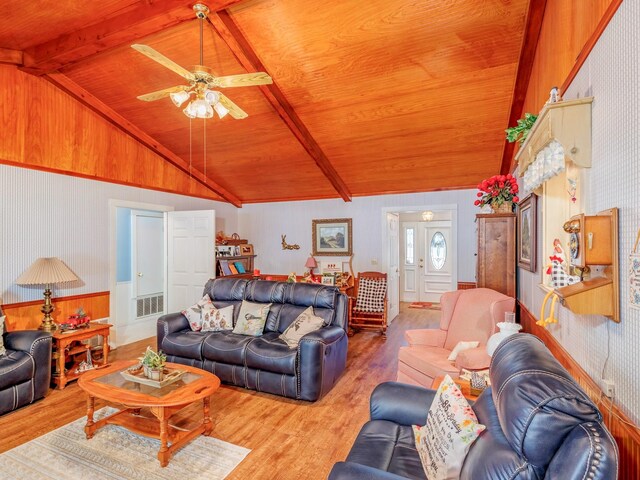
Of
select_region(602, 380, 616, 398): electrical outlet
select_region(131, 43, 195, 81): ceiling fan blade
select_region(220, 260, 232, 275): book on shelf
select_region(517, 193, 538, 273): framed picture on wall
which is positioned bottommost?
select_region(602, 380, 616, 398): electrical outlet

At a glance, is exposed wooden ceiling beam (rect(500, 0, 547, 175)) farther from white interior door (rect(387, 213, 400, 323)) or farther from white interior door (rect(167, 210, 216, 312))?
white interior door (rect(167, 210, 216, 312))

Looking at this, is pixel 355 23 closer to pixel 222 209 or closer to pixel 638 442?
pixel 638 442

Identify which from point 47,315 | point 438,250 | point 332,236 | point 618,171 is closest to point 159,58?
point 618,171

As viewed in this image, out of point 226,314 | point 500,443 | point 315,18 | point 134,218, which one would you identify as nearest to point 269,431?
point 226,314

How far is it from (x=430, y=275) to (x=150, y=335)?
6.11 m

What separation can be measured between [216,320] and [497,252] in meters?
3.11

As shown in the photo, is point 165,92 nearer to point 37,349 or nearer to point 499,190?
point 37,349

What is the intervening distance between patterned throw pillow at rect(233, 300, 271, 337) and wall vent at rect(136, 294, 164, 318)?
2.53m

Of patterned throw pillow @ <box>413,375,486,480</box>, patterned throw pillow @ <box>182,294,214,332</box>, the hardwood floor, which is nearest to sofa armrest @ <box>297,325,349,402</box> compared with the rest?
the hardwood floor

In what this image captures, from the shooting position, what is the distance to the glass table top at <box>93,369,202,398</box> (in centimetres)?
238

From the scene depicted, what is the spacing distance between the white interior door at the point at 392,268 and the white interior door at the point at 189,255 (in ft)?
9.92

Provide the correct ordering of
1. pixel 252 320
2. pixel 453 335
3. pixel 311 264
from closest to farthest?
pixel 453 335, pixel 252 320, pixel 311 264

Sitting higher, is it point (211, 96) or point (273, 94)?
point (273, 94)

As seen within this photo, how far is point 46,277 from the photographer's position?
3.55 meters
